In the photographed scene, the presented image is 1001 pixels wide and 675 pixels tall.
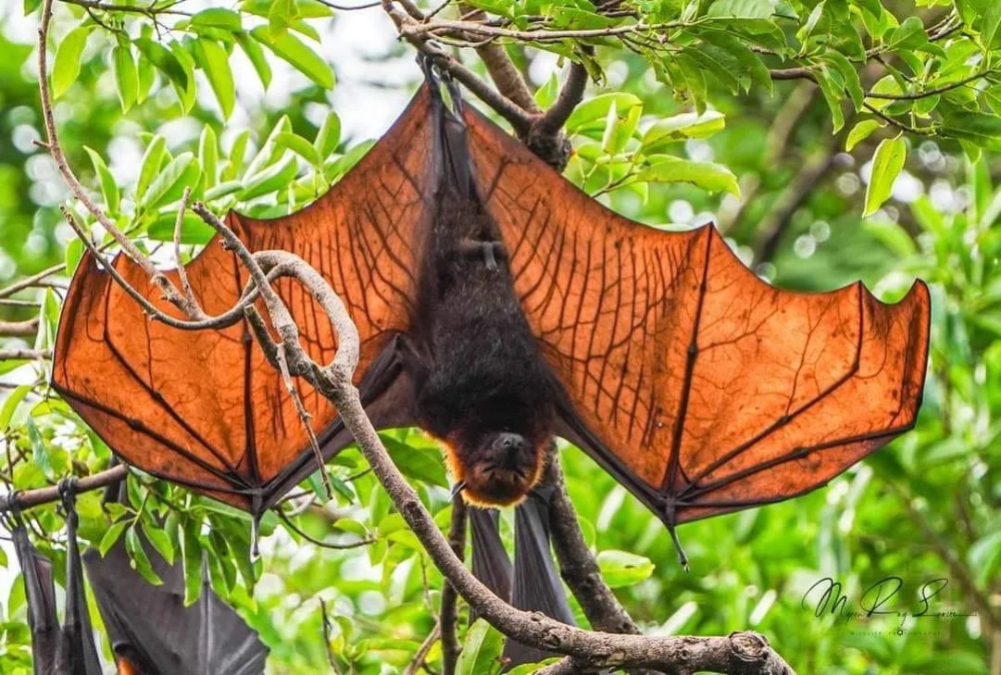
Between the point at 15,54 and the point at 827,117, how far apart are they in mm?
8080

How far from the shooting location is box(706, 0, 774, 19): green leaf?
3529mm

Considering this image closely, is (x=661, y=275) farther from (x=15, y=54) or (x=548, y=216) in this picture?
(x=15, y=54)

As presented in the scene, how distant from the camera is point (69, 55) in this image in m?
4.68

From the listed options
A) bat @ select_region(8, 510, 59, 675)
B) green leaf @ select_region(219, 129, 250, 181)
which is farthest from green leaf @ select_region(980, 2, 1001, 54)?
bat @ select_region(8, 510, 59, 675)

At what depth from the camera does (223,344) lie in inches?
208

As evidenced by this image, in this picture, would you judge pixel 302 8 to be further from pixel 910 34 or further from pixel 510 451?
pixel 910 34

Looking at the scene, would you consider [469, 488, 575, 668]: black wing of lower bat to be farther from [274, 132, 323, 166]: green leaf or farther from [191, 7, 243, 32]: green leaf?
[191, 7, 243, 32]: green leaf

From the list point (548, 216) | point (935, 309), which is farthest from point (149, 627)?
point (935, 309)

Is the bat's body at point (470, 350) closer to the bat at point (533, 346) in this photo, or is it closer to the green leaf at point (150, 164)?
the bat at point (533, 346)

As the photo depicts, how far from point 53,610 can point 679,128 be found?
9.79 ft

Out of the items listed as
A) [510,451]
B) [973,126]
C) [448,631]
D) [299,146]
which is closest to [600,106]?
[299,146]

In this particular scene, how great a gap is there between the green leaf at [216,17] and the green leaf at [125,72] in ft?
1.10

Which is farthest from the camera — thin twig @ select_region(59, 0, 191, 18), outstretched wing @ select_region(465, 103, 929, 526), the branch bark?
outstretched wing @ select_region(465, 103, 929, 526)

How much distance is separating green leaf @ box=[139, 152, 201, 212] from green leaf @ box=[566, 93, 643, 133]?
1.52 m
